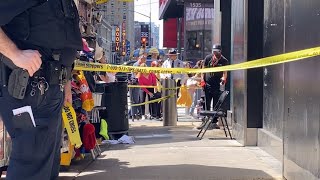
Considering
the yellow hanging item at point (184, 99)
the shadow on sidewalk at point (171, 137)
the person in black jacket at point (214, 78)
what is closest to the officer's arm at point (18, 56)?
the shadow on sidewalk at point (171, 137)

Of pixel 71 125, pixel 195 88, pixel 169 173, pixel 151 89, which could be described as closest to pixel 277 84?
pixel 169 173

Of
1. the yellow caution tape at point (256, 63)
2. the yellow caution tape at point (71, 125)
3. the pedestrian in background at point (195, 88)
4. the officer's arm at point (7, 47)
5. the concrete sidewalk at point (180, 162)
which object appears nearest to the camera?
the officer's arm at point (7, 47)

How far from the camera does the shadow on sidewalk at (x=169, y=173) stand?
205 inches

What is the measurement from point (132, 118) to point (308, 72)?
8.60m

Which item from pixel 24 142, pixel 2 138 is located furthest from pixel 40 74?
pixel 2 138

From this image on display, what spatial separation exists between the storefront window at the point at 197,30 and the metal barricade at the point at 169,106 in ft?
63.8

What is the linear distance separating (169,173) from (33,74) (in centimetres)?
284

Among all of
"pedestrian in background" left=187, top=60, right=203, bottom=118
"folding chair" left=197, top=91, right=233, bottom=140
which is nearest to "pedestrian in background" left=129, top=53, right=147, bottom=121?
"pedestrian in background" left=187, top=60, right=203, bottom=118

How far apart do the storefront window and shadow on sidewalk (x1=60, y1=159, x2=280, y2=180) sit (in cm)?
2468

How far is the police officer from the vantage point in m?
2.81

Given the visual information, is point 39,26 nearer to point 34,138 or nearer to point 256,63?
point 34,138

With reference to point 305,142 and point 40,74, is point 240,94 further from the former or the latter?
point 40,74

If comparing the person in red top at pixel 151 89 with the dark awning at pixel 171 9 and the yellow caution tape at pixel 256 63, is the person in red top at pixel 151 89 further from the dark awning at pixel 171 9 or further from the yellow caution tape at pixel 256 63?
the dark awning at pixel 171 9

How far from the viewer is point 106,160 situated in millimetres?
6281
